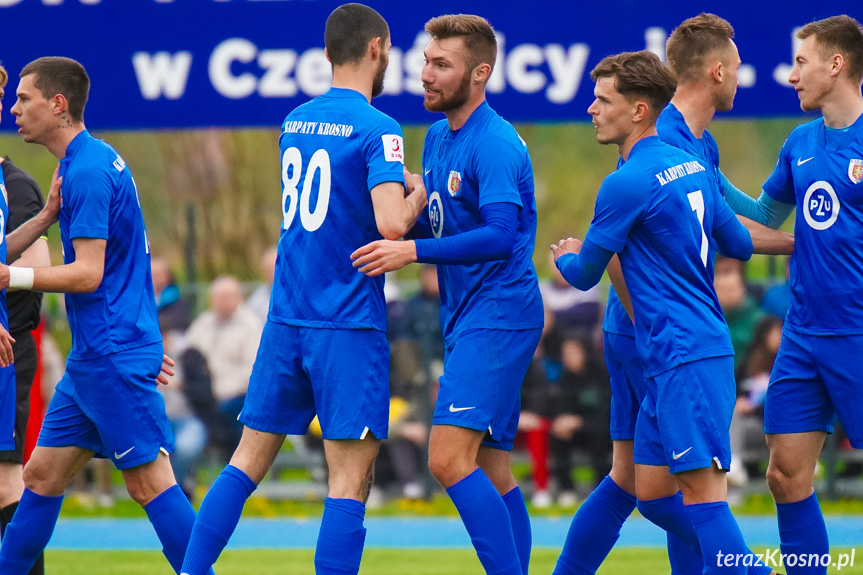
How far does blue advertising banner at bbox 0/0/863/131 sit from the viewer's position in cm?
700

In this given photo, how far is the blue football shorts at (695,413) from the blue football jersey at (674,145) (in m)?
0.56

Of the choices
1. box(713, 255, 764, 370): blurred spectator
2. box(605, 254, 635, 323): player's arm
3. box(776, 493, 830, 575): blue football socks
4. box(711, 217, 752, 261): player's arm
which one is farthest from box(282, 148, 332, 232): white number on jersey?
box(713, 255, 764, 370): blurred spectator

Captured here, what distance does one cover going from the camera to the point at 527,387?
9445mm

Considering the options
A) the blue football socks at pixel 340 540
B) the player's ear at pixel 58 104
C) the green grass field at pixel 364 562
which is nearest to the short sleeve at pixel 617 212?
the blue football socks at pixel 340 540

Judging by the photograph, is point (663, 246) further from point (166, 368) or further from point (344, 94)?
point (166, 368)

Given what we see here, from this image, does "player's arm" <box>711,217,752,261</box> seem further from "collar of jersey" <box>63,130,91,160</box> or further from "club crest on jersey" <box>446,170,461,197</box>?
"collar of jersey" <box>63,130,91,160</box>

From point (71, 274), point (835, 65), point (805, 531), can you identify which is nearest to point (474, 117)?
point (835, 65)

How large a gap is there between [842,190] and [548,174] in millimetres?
18498

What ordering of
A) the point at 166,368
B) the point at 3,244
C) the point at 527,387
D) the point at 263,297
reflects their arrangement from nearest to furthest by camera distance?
1. the point at 3,244
2. the point at 166,368
3. the point at 527,387
4. the point at 263,297

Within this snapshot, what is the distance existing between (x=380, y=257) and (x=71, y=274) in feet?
4.17

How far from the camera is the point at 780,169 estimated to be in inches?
196

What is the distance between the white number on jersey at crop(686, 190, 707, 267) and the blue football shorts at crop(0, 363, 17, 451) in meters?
2.93

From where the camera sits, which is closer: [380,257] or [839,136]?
[380,257]

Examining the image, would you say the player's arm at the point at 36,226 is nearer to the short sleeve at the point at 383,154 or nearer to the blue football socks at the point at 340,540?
the short sleeve at the point at 383,154
